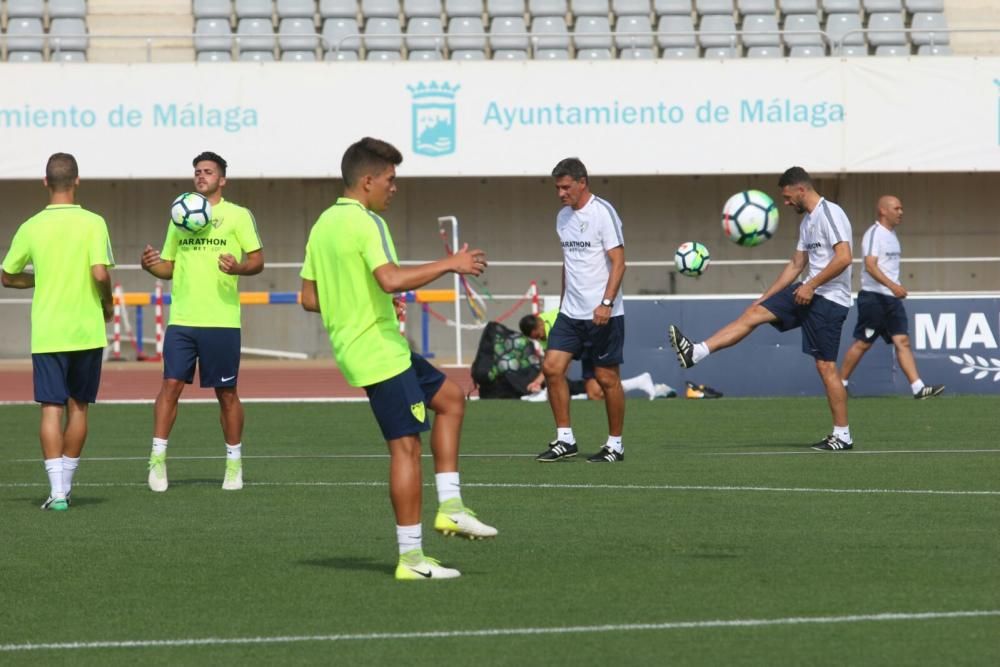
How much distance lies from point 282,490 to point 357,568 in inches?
123

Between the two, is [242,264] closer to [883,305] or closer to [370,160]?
[370,160]

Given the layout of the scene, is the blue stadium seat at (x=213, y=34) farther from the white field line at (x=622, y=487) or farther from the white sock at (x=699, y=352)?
the white field line at (x=622, y=487)

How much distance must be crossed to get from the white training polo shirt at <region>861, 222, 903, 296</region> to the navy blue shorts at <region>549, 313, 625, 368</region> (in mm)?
6175

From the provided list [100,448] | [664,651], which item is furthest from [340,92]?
[664,651]

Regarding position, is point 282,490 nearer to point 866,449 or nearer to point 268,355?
point 866,449

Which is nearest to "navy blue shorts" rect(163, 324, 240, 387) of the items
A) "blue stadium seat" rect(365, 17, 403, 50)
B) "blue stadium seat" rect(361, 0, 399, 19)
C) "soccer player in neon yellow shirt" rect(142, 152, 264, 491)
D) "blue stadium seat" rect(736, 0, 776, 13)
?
"soccer player in neon yellow shirt" rect(142, 152, 264, 491)

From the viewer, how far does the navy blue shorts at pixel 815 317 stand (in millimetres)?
12109

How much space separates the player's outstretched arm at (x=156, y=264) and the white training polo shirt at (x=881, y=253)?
9086 mm

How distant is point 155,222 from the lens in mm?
28062

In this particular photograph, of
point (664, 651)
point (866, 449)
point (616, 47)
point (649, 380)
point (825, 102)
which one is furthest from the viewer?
point (616, 47)

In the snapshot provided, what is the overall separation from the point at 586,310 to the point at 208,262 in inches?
114

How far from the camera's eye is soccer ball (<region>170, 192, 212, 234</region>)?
32.8 feet

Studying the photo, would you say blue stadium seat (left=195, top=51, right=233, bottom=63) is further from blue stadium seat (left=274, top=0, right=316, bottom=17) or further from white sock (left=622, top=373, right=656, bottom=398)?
white sock (left=622, top=373, right=656, bottom=398)

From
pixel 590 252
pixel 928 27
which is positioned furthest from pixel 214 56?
pixel 590 252
